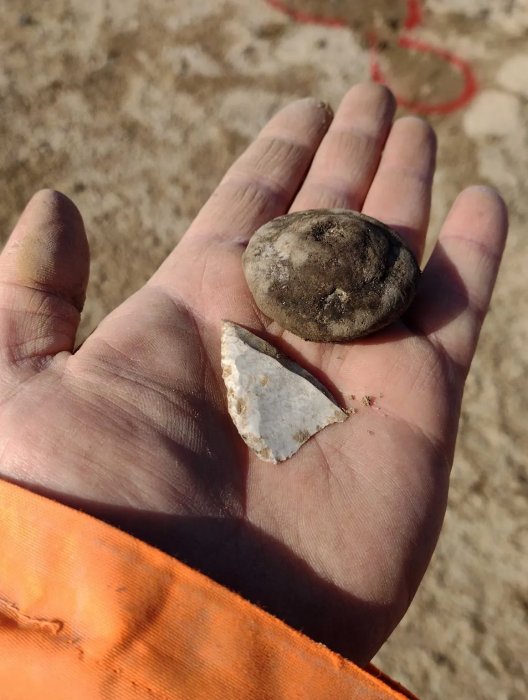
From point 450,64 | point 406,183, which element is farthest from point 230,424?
point 450,64

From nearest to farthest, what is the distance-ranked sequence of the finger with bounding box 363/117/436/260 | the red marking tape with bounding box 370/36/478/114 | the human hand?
the human hand → the finger with bounding box 363/117/436/260 → the red marking tape with bounding box 370/36/478/114

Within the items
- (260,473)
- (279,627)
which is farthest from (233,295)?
(279,627)

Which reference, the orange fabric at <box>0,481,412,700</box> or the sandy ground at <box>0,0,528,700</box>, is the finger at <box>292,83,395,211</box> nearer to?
the sandy ground at <box>0,0,528,700</box>

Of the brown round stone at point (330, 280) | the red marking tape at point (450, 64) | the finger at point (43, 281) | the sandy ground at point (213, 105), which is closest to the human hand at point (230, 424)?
the finger at point (43, 281)

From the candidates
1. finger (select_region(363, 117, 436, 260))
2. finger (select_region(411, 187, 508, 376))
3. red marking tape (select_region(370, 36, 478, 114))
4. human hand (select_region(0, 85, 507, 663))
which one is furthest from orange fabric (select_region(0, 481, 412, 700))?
red marking tape (select_region(370, 36, 478, 114))

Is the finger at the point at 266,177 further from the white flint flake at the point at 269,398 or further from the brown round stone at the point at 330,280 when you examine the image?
the white flint flake at the point at 269,398

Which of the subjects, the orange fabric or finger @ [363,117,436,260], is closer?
the orange fabric

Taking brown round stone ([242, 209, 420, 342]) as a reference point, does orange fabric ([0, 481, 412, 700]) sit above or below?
below
